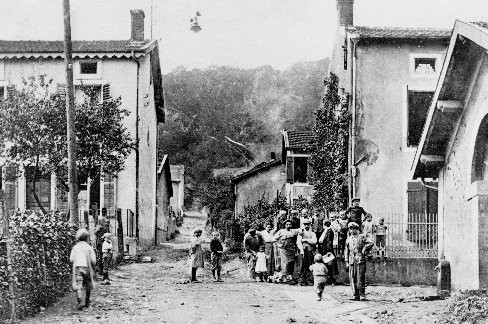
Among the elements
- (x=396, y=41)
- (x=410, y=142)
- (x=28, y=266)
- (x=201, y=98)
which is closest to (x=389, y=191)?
(x=410, y=142)

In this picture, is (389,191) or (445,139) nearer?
(445,139)

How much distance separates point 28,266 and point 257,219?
62.8ft

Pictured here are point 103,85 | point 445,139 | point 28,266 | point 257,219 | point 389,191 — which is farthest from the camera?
point 257,219

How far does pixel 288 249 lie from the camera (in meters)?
19.1

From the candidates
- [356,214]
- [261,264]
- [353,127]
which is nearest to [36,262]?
[261,264]

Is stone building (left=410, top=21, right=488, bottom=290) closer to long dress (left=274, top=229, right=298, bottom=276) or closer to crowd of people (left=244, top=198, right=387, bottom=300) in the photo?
crowd of people (left=244, top=198, right=387, bottom=300)

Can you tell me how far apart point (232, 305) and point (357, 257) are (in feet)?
10.3

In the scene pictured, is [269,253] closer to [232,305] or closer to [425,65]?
[232,305]

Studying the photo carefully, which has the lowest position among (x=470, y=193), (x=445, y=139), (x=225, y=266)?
(x=225, y=266)

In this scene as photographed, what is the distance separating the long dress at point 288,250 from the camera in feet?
62.5

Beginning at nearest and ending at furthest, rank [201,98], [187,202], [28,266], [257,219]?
1. [28,266]
2. [257,219]
3. [187,202]
4. [201,98]

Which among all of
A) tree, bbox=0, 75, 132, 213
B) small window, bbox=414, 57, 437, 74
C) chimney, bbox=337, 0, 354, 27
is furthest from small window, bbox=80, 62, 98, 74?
small window, bbox=414, 57, 437, 74

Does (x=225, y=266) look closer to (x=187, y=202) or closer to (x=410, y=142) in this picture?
(x=410, y=142)

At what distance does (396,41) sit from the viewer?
25906mm
